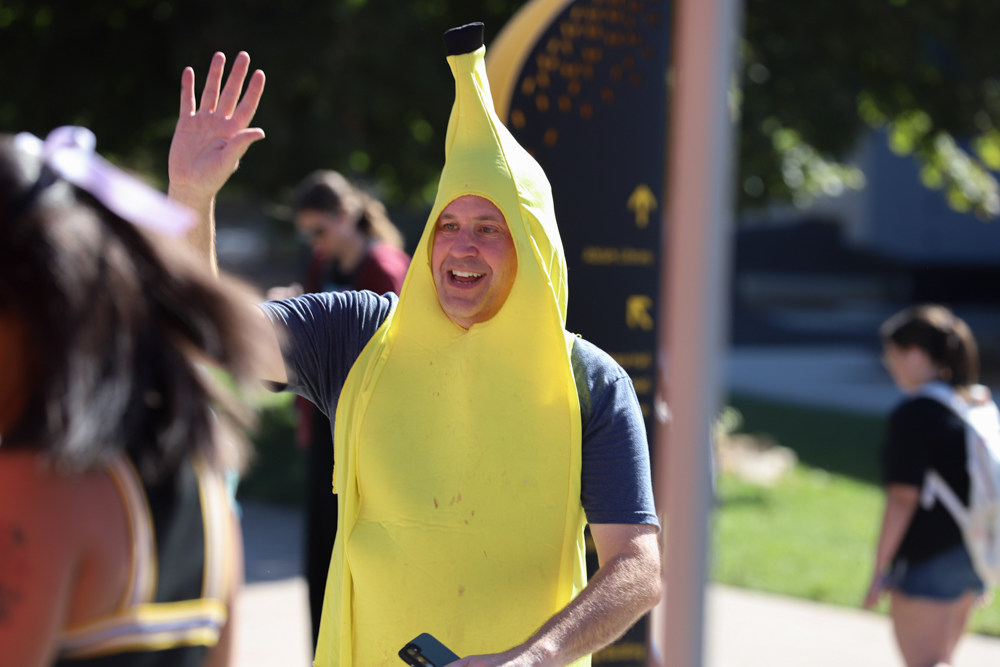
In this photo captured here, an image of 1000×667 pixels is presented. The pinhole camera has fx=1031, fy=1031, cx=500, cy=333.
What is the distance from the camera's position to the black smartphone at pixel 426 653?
187 centimetres

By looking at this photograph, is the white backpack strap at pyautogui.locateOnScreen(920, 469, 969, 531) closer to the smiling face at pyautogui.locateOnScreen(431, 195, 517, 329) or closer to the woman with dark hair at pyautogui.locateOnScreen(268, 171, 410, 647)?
the woman with dark hair at pyautogui.locateOnScreen(268, 171, 410, 647)

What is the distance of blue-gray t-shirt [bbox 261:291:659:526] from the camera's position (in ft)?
6.59

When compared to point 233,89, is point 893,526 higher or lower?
lower

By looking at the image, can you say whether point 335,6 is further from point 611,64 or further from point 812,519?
point 812,519

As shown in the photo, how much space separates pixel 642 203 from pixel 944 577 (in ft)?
6.05

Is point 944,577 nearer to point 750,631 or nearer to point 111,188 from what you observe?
point 750,631

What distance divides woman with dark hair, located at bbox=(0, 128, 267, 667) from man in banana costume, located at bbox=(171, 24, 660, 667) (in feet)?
2.32

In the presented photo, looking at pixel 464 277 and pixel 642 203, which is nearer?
pixel 464 277

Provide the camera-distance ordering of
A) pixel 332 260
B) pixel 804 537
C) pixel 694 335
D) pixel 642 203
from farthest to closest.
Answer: pixel 804 537
pixel 332 260
pixel 642 203
pixel 694 335

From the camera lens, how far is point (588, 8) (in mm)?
3408

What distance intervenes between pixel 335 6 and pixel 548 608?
6.47 meters

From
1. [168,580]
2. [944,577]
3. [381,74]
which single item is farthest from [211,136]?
[381,74]

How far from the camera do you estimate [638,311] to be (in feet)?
11.9

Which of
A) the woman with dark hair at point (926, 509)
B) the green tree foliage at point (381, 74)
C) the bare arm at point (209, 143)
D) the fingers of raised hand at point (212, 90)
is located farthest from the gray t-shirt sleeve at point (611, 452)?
the green tree foliage at point (381, 74)
